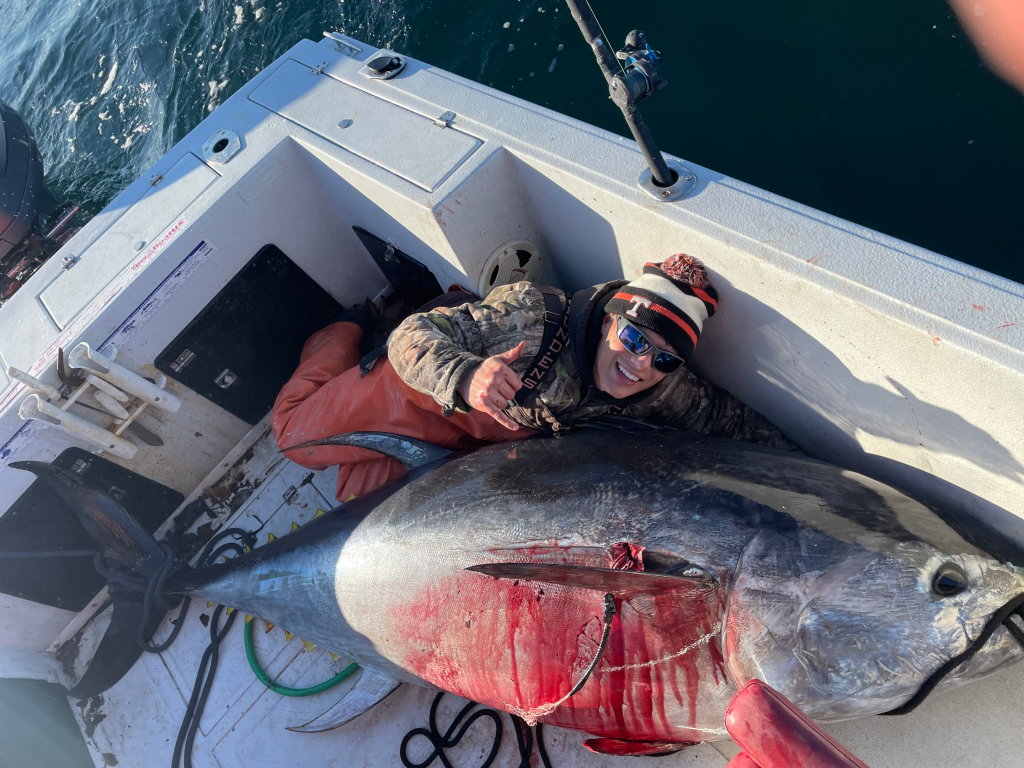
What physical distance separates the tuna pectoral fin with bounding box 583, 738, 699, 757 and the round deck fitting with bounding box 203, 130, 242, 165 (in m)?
2.65

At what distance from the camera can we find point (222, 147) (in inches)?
105

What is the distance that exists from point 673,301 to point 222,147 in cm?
212

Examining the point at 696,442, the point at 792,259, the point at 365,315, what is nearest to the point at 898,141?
the point at 792,259

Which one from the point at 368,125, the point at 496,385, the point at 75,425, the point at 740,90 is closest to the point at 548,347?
the point at 496,385

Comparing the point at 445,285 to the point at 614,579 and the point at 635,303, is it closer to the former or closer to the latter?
the point at 635,303

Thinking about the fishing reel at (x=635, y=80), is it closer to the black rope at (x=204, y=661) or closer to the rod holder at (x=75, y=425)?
the rod holder at (x=75, y=425)

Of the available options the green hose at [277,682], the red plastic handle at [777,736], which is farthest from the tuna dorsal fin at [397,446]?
the red plastic handle at [777,736]

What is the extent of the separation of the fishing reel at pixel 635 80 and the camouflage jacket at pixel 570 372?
644 mm

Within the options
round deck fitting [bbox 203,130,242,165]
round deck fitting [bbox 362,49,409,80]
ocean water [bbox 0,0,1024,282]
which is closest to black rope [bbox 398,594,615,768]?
round deck fitting [bbox 203,130,242,165]

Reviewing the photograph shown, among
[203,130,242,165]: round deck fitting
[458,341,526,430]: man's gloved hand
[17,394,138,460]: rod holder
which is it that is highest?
[203,130,242,165]: round deck fitting

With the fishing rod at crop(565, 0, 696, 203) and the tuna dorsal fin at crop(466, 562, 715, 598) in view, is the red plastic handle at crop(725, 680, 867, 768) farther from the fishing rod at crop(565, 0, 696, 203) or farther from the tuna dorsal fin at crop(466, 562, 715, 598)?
the fishing rod at crop(565, 0, 696, 203)

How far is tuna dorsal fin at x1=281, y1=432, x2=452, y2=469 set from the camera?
7.55 ft

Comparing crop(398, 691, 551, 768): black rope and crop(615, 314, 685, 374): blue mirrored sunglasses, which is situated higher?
crop(615, 314, 685, 374): blue mirrored sunglasses

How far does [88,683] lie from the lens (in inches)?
109
